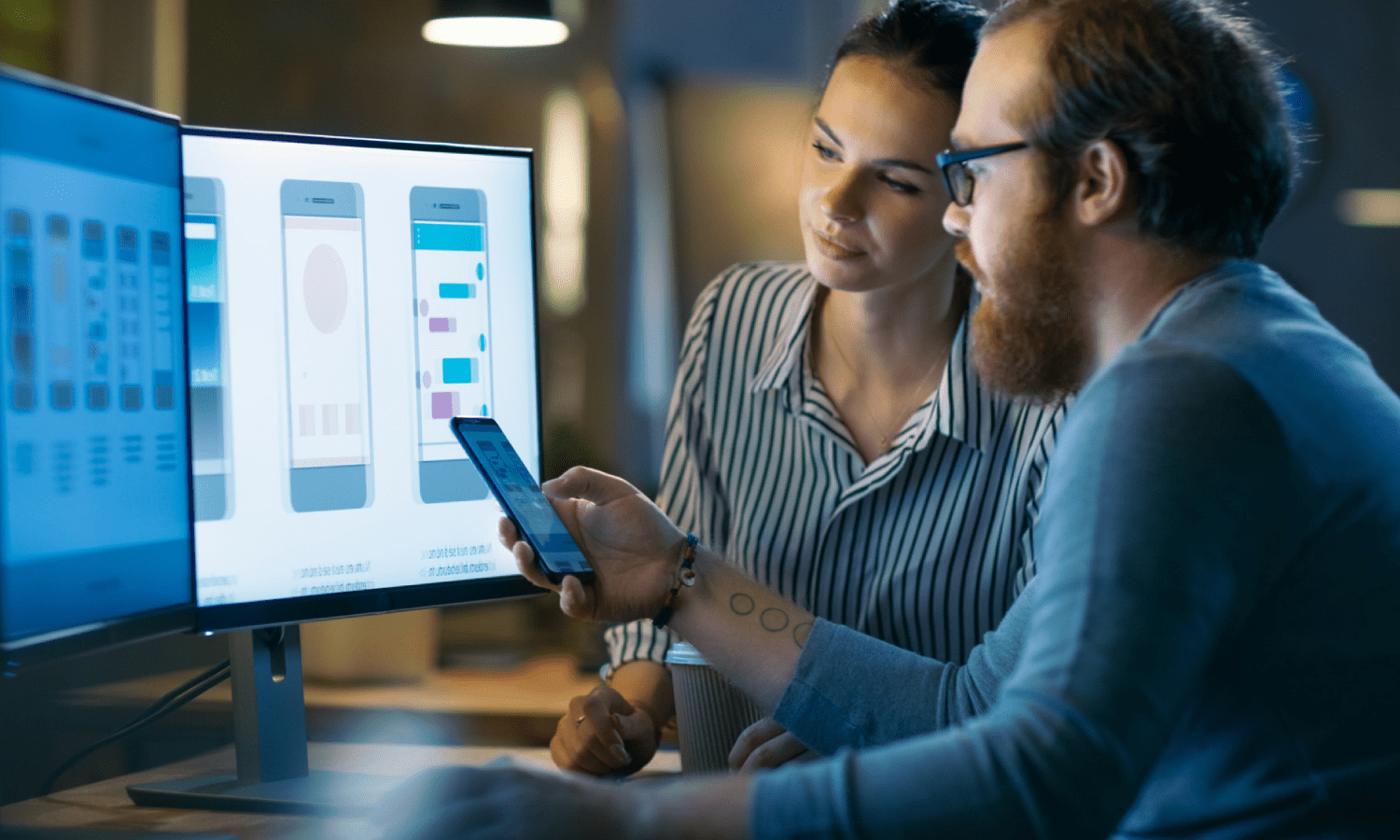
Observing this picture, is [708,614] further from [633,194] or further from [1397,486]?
[633,194]

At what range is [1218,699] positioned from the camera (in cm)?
66

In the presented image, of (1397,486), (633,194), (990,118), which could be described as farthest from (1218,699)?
(633,194)

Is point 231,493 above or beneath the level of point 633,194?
beneath

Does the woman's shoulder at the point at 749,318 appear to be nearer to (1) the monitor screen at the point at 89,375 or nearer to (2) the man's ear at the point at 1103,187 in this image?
(2) the man's ear at the point at 1103,187

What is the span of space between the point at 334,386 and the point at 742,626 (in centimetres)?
41

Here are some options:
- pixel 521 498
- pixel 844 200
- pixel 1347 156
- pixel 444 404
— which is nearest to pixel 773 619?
pixel 521 498

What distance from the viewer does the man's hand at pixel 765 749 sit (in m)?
1.02

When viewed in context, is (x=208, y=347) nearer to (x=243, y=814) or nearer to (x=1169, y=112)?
(x=243, y=814)

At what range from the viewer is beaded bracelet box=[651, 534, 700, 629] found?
1022mm

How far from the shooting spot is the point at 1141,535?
563 millimetres

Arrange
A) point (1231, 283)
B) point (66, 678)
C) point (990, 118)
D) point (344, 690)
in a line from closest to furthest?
point (1231, 283), point (990, 118), point (66, 678), point (344, 690)

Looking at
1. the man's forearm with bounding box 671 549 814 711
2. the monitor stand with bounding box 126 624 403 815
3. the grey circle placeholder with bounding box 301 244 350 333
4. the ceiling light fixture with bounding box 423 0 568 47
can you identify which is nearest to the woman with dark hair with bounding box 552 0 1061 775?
the man's forearm with bounding box 671 549 814 711

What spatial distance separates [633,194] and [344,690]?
5.20 ft

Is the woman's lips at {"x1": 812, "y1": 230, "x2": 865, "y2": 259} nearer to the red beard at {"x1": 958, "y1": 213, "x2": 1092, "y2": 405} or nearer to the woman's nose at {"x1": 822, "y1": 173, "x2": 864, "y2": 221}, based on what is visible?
the woman's nose at {"x1": 822, "y1": 173, "x2": 864, "y2": 221}
